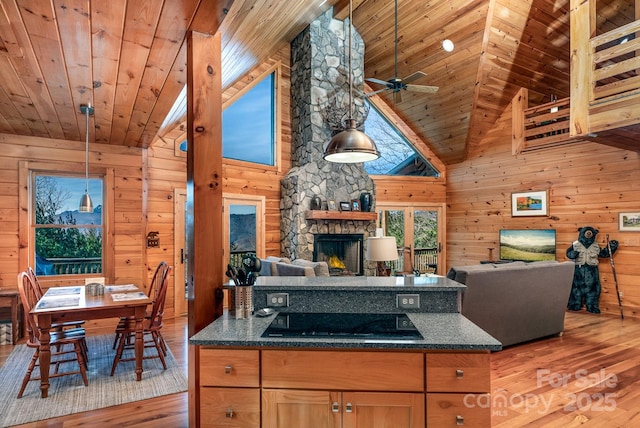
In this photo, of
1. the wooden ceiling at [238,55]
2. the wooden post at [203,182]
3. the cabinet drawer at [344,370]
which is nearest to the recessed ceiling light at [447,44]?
the wooden ceiling at [238,55]

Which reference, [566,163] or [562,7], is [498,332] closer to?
[566,163]

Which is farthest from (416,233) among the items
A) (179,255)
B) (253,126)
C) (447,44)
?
(179,255)

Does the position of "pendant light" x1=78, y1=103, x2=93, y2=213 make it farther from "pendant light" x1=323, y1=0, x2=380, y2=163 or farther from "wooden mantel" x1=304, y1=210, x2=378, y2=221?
"wooden mantel" x1=304, y1=210, x2=378, y2=221

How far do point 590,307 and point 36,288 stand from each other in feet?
24.3

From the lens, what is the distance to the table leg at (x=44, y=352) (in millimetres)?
2809

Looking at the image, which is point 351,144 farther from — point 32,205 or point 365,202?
point 32,205

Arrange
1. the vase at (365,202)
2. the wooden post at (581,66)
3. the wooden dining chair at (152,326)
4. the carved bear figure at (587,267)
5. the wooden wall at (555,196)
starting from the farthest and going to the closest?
1. the vase at (365,202)
2. the carved bear figure at (587,267)
3. the wooden wall at (555,196)
4. the wooden post at (581,66)
5. the wooden dining chair at (152,326)

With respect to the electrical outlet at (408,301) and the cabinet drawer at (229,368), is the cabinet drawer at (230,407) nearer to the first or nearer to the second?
the cabinet drawer at (229,368)

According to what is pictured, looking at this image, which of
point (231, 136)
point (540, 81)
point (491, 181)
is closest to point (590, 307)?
point (491, 181)

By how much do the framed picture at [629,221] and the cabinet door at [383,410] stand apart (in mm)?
5829

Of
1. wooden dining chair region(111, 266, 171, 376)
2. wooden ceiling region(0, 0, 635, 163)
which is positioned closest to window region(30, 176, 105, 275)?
wooden ceiling region(0, 0, 635, 163)

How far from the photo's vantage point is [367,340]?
62.5 inches

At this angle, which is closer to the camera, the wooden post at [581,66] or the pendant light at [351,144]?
the pendant light at [351,144]

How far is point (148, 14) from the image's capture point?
1.88m
